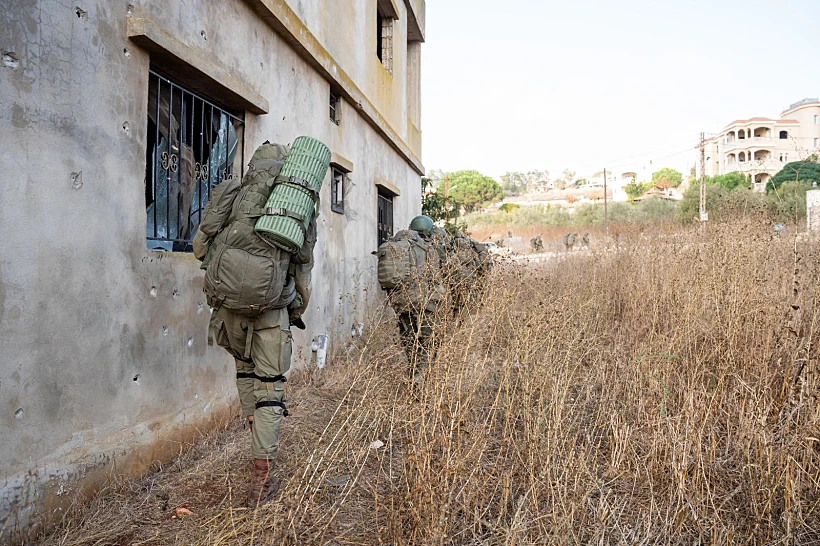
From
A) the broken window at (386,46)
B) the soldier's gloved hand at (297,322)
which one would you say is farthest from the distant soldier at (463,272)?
the broken window at (386,46)

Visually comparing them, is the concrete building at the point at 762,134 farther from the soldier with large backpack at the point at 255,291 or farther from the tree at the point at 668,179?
the soldier with large backpack at the point at 255,291

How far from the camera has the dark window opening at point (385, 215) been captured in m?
8.24

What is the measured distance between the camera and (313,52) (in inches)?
196

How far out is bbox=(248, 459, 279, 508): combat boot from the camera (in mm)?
2553

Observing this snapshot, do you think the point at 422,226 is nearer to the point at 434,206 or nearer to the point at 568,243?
the point at 434,206

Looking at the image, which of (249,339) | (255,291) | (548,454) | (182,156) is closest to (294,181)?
(255,291)

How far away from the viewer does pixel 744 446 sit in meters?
→ 2.74

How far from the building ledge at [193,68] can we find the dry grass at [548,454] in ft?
6.91

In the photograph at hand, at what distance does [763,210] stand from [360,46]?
208 inches

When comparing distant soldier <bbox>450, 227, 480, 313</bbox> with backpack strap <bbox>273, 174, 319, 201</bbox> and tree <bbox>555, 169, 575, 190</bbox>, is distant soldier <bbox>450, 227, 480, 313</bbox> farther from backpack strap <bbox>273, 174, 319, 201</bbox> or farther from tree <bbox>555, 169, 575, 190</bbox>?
tree <bbox>555, 169, 575, 190</bbox>

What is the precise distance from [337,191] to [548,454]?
4291mm

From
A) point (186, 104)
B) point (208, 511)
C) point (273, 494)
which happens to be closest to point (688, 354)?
point (273, 494)

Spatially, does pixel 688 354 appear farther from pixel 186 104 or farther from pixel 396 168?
pixel 396 168

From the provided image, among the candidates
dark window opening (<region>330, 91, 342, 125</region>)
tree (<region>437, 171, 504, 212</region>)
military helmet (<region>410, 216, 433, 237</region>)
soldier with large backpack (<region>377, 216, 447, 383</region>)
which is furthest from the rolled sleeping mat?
tree (<region>437, 171, 504, 212</region>)
